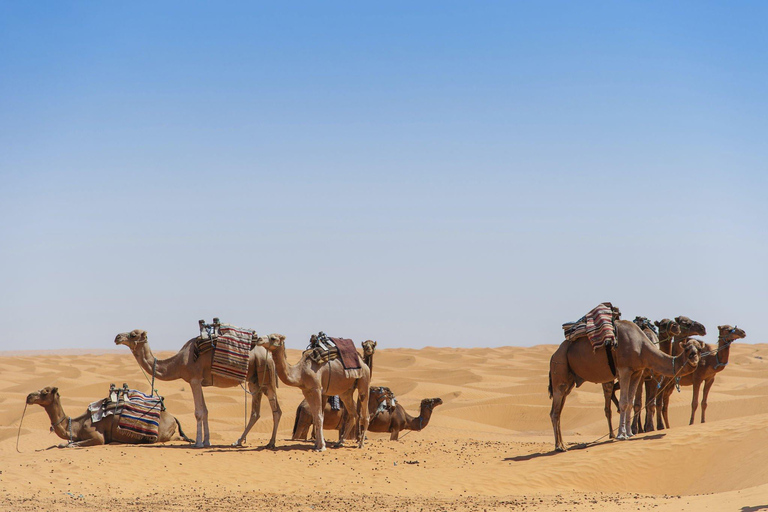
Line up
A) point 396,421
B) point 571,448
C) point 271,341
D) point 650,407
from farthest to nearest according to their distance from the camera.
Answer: point 396,421 < point 650,407 < point 571,448 < point 271,341

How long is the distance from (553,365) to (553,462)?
2.07 metres

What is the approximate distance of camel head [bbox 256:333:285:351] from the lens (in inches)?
595

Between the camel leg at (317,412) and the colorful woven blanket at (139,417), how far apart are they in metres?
3.30

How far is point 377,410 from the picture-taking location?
62.4 ft

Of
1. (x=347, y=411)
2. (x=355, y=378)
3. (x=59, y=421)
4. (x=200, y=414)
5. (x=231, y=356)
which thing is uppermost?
A: (x=231, y=356)

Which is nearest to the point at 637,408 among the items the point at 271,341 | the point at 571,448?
the point at 571,448

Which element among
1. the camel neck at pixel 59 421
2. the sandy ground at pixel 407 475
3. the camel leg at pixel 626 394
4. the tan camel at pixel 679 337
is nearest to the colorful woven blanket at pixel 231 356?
the sandy ground at pixel 407 475

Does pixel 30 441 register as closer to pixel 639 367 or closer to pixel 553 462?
pixel 553 462

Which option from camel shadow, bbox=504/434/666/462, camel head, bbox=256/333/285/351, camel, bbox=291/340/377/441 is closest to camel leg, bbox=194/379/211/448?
camel head, bbox=256/333/285/351

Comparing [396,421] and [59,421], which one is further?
[396,421]

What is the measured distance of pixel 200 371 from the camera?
647 inches

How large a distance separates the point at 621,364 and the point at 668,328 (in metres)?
2.45

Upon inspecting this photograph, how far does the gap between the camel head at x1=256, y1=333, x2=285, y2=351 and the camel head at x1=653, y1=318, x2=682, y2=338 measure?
8.15 meters

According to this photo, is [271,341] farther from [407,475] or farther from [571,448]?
→ [571,448]
